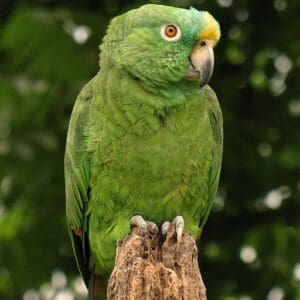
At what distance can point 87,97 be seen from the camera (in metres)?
5.67

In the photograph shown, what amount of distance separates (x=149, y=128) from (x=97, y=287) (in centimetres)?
113

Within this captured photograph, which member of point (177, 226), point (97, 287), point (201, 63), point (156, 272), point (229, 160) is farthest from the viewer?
point (229, 160)

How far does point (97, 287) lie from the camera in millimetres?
5883

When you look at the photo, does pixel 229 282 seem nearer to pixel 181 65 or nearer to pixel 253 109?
pixel 253 109

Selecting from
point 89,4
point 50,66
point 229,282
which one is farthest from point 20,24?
point 229,282

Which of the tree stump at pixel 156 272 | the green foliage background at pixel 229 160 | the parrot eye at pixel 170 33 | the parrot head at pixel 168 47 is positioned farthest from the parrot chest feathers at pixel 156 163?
the green foliage background at pixel 229 160

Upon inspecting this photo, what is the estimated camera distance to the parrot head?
5.25 meters

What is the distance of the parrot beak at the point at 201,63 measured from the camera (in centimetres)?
519

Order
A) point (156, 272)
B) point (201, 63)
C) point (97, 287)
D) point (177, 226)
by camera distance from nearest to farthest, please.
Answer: point (156, 272) → point (177, 226) → point (201, 63) → point (97, 287)

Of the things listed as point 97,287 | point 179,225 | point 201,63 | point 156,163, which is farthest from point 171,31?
point 97,287

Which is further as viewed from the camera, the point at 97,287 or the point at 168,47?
the point at 97,287

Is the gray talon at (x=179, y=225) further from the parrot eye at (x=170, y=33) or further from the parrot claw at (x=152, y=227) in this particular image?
the parrot eye at (x=170, y=33)

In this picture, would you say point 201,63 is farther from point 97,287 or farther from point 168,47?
point 97,287

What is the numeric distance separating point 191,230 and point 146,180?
0.43 m
